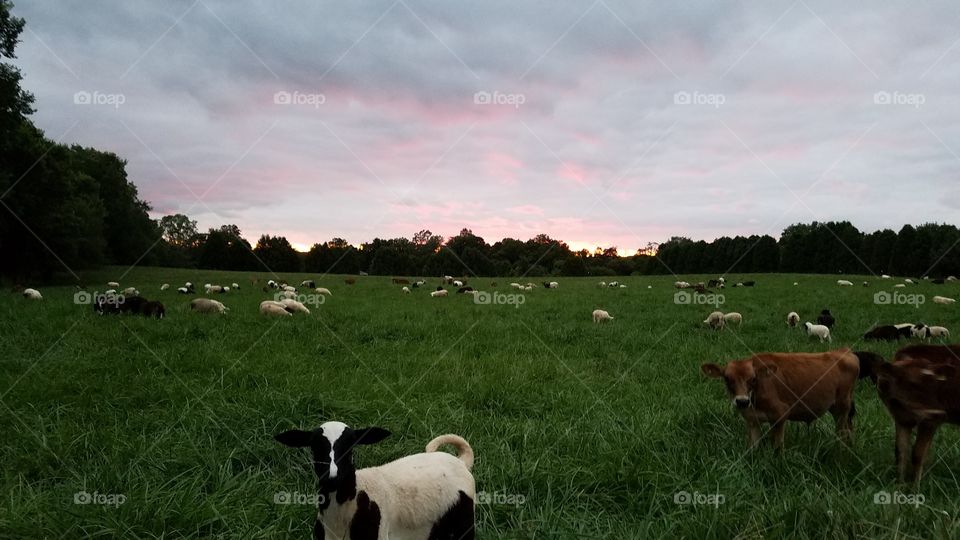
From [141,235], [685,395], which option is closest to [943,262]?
[685,395]

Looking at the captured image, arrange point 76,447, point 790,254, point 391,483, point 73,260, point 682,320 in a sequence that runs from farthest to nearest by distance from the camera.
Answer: point 790,254 < point 73,260 < point 682,320 < point 76,447 < point 391,483

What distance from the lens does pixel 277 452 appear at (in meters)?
4.89

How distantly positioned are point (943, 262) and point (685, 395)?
73406 millimetres

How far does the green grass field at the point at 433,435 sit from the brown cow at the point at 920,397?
1.01 feet

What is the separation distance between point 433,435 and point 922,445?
4.34 m

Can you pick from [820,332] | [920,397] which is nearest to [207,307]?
[920,397]

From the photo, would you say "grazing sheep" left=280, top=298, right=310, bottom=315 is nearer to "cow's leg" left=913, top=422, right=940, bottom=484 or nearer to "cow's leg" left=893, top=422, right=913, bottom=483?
"cow's leg" left=893, top=422, right=913, bottom=483

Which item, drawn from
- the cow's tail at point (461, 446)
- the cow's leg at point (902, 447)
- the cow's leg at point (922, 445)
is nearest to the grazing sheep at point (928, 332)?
the cow's leg at point (902, 447)

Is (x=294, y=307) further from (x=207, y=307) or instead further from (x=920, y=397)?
(x=920, y=397)

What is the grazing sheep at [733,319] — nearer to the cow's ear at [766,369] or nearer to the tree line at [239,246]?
the cow's ear at [766,369]

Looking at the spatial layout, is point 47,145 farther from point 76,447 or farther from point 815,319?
point 815,319

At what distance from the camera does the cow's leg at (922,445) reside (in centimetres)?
413

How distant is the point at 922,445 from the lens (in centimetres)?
415

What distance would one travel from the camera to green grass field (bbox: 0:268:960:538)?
138 inches
